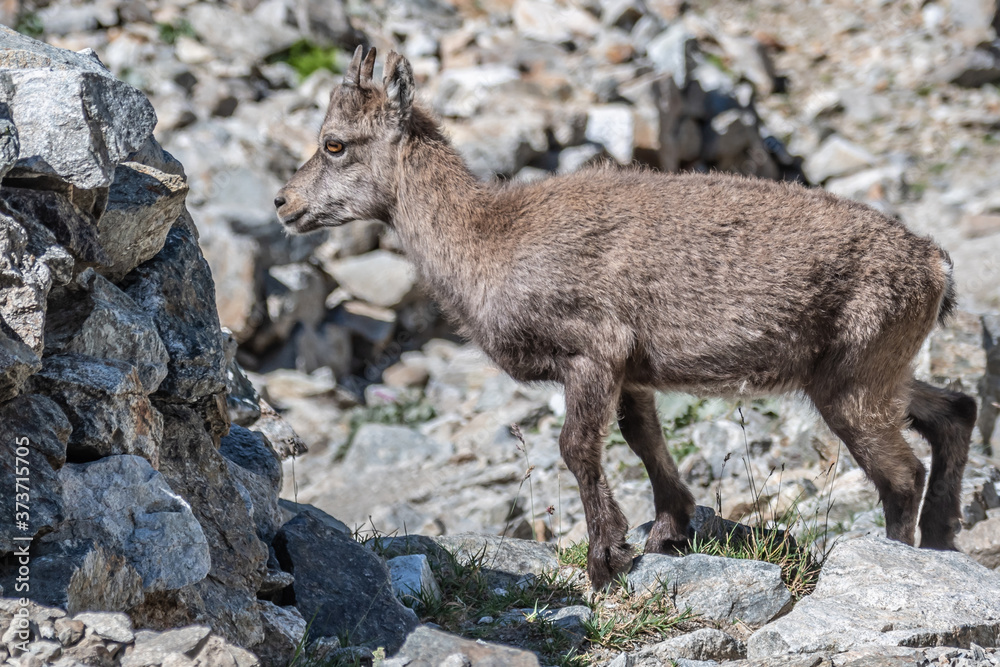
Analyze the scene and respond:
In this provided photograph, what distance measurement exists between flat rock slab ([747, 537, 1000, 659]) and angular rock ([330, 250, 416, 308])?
9.48m

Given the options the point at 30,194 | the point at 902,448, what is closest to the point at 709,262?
the point at 902,448

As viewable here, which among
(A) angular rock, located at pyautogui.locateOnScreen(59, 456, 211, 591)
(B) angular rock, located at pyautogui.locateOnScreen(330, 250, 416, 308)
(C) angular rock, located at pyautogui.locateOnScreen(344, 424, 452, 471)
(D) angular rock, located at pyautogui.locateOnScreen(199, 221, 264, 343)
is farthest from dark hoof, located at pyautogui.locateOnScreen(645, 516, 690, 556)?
(B) angular rock, located at pyautogui.locateOnScreen(330, 250, 416, 308)

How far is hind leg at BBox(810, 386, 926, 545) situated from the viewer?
5699 millimetres

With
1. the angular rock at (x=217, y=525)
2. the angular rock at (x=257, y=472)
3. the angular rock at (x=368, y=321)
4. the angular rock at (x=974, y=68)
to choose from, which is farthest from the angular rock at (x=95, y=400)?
the angular rock at (x=974, y=68)

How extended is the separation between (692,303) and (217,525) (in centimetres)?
282

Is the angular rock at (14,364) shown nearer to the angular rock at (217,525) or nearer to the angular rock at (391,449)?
the angular rock at (217,525)

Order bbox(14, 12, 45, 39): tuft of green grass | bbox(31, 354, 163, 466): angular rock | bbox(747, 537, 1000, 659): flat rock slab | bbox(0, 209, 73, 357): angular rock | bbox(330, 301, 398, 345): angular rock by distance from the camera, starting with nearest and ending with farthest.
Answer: bbox(0, 209, 73, 357): angular rock < bbox(31, 354, 163, 466): angular rock < bbox(747, 537, 1000, 659): flat rock slab < bbox(330, 301, 398, 345): angular rock < bbox(14, 12, 45, 39): tuft of green grass

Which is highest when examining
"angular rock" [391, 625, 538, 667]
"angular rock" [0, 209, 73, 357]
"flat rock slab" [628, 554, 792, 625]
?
"angular rock" [0, 209, 73, 357]

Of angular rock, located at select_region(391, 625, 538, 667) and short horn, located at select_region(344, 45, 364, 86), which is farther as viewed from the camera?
short horn, located at select_region(344, 45, 364, 86)

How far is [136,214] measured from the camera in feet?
15.7

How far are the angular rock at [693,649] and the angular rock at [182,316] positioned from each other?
2450mm

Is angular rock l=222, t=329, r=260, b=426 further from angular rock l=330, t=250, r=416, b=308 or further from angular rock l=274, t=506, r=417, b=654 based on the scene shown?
angular rock l=330, t=250, r=416, b=308

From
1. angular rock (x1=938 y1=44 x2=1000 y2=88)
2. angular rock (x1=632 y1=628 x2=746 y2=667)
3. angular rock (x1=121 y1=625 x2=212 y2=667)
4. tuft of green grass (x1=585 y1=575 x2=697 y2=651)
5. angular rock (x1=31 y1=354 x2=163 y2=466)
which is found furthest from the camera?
angular rock (x1=938 y1=44 x2=1000 y2=88)

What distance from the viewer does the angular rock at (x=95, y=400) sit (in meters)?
4.12
